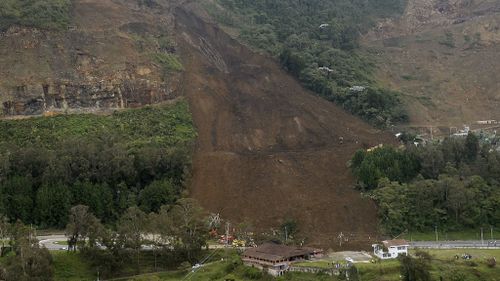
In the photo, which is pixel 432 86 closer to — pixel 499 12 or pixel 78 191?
pixel 499 12

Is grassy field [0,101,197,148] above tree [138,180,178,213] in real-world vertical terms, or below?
above

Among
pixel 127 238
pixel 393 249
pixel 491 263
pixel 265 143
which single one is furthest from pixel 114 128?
pixel 491 263

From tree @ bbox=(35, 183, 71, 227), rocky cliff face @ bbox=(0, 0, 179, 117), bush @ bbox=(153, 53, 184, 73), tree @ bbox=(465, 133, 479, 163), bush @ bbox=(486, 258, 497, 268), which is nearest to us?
bush @ bbox=(486, 258, 497, 268)

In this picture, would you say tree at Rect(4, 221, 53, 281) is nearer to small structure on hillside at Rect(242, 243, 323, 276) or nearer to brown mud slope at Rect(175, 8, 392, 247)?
small structure on hillside at Rect(242, 243, 323, 276)

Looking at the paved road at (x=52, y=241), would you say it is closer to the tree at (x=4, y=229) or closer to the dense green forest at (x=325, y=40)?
the tree at (x=4, y=229)

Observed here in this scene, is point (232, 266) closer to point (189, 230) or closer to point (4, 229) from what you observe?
point (189, 230)

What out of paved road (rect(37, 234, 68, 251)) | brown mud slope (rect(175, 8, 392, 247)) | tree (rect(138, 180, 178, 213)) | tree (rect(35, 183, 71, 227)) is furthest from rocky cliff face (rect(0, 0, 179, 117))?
paved road (rect(37, 234, 68, 251))
